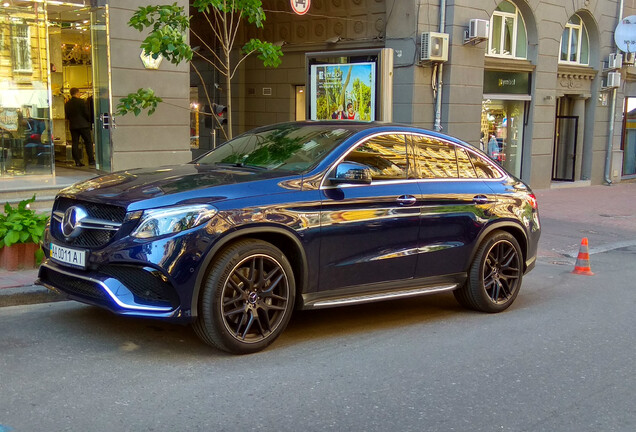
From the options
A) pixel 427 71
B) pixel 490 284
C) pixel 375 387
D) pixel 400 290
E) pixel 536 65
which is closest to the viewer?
pixel 375 387

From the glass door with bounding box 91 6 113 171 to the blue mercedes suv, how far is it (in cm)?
589

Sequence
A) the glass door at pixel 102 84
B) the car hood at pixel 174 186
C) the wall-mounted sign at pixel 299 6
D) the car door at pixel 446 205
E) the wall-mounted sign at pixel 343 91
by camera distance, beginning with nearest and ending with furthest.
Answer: the car hood at pixel 174 186 → the car door at pixel 446 205 → the glass door at pixel 102 84 → the wall-mounted sign at pixel 343 91 → the wall-mounted sign at pixel 299 6

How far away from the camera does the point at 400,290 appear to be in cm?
628

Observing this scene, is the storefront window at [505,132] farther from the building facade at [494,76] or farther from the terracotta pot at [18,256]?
the terracotta pot at [18,256]

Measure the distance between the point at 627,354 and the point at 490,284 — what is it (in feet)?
4.86

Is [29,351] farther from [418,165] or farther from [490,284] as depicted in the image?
[490,284]

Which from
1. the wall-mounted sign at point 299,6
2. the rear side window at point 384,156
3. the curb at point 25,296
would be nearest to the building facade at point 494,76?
the wall-mounted sign at point 299,6

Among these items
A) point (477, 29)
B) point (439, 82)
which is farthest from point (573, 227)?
point (477, 29)

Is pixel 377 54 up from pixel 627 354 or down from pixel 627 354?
up

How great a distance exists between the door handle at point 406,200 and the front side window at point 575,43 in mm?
16364

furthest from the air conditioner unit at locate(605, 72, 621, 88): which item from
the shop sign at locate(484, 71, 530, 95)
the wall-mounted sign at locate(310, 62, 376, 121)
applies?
the wall-mounted sign at locate(310, 62, 376, 121)

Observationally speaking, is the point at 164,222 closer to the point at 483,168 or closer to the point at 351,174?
the point at 351,174

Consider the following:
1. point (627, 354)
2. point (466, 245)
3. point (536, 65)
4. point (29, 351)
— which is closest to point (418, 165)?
point (466, 245)

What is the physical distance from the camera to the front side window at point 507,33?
18.5 meters
